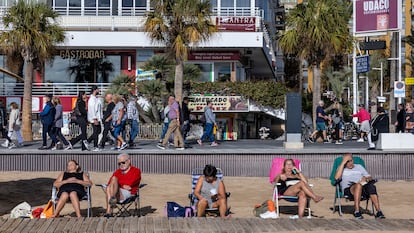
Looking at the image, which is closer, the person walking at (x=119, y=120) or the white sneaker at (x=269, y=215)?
the white sneaker at (x=269, y=215)

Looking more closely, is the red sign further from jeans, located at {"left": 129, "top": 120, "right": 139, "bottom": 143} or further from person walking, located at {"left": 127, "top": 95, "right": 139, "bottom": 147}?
jeans, located at {"left": 129, "top": 120, "right": 139, "bottom": 143}

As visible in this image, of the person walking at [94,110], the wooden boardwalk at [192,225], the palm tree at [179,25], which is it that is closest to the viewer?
the wooden boardwalk at [192,225]

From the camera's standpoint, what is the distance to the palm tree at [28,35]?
24.8m

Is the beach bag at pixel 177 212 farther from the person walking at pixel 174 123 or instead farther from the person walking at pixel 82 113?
the person walking at pixel 174 123

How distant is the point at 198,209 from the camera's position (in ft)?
37.2

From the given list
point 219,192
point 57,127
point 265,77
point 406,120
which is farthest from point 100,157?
point 265,77

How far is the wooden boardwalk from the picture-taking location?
967 centimetres

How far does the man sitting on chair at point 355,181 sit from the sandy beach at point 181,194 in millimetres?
693

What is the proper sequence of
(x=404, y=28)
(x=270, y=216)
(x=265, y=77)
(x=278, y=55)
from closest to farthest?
(x=270, y=216) → (x=265, y=77) → (x=278, y=55) → (x=404, y=28)

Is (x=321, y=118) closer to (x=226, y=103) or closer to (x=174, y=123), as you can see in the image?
(x=174, y=123)

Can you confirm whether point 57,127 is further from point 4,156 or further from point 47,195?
point 47,195

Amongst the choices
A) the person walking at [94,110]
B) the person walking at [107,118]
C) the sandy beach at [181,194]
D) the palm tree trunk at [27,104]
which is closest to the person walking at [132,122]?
the person walking at [107,118]

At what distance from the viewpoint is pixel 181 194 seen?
1566 cm

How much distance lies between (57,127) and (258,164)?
5.49 m
